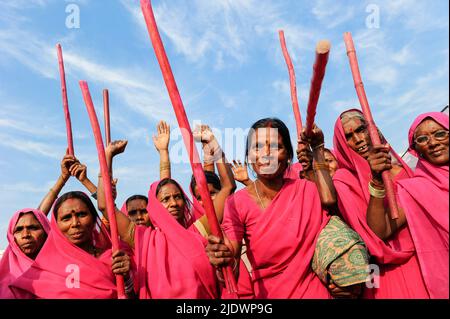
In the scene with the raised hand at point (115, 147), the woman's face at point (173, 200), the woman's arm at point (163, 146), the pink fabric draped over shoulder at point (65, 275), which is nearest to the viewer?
the pink fabric draped over shoulder at point (65, 275)

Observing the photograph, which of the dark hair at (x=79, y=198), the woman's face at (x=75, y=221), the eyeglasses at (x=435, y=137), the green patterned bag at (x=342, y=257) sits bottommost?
the green patterned bag at (x=342, y=257)

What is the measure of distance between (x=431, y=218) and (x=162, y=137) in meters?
2.63

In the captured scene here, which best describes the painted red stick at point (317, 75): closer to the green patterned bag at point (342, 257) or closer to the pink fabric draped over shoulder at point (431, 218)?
the green patterned bag at point (342, 257)

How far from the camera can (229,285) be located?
2.81 meters

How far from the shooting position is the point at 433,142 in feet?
10.9

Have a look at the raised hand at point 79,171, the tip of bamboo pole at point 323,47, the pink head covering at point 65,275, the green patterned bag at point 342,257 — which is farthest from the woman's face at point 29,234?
the tip of bamboo pole at point 323,47

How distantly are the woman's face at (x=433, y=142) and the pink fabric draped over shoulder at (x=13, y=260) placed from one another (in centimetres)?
370

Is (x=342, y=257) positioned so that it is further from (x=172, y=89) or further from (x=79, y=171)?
(x=79, y=171)

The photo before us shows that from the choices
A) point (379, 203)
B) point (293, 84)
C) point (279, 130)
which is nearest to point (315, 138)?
point (279, 130)

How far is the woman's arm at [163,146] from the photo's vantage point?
4.68 m

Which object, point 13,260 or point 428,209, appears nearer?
point 428,209

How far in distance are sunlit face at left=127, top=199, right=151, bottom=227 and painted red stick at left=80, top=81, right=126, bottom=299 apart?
5.27 feet

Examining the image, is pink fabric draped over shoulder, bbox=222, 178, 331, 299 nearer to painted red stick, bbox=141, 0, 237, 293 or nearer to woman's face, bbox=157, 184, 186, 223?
painted red stick, bbox=141, 0, 237, 293
